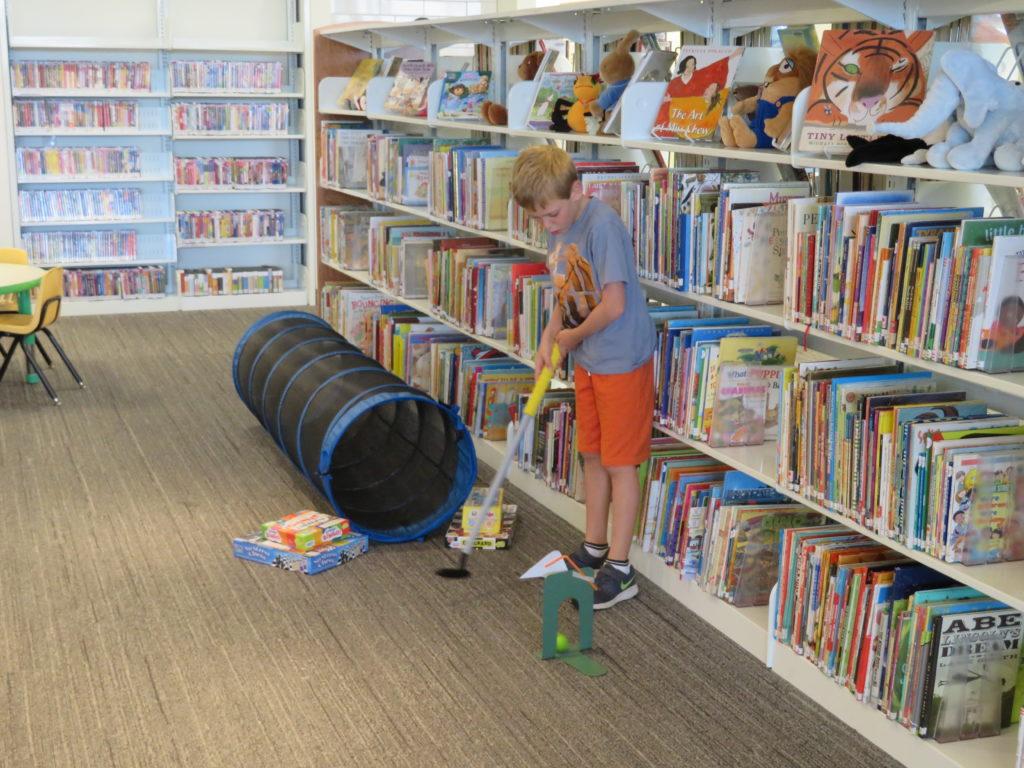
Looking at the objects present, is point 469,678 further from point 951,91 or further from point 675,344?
point 951,91

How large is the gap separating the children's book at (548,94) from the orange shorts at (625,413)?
1.25m

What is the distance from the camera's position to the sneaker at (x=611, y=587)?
3.91 m

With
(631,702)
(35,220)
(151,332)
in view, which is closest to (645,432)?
(631,702)

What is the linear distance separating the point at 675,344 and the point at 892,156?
43.1 inches

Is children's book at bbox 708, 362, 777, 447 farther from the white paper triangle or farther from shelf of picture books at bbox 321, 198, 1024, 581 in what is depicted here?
the white paper triangle

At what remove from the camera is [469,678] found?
3439mm

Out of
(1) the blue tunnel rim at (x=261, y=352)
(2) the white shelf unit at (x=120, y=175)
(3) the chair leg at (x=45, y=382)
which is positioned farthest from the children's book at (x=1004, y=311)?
(2) the white shelf unit at (x=120, y=175)

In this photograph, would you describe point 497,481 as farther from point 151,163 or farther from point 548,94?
point 151,163

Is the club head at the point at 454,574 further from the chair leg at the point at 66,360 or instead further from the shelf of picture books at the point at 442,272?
the chair leg at the point at 66,360

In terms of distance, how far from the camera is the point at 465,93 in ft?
18.3

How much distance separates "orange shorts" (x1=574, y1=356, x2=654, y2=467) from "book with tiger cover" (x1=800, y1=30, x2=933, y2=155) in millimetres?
964

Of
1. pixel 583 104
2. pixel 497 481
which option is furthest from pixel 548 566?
pixel 583 104

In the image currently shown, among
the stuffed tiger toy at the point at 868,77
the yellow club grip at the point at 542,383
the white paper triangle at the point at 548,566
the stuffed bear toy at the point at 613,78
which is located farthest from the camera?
the stuffed bear toy at the point at 613,78

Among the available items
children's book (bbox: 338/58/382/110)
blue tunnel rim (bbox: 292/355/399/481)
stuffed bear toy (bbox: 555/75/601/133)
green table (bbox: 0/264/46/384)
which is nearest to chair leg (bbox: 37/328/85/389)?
green table (bbox: 0/264/46/384)
